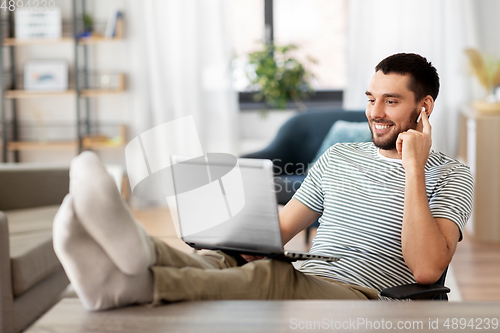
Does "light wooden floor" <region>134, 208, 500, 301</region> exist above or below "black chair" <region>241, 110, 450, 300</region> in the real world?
below

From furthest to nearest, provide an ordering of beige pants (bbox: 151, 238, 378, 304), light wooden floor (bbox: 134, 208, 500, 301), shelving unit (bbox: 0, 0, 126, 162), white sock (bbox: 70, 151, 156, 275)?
1. shelving unit (bbox: 0, 0, 126, 162)
2. light wooden floor (bbox: 134, 208, 500, 301)
3. beige pants (bbox: 151, 238, 378, 304)
4. white sock (bbox: 70, 151, 156, 275)

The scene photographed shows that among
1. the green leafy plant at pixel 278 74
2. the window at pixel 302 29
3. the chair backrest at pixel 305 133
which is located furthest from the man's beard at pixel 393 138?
the window at pixel 302 29

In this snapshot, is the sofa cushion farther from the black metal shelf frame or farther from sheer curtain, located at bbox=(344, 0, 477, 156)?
sheer curtain, located at bbox=(344, 0, 477, 156)

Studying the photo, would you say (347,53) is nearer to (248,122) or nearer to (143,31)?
(248,122)

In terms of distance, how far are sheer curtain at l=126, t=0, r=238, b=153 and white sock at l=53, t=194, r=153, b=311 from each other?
130 inches

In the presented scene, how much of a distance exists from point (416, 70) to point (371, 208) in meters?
0.36

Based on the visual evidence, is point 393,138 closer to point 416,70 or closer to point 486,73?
point 416,70

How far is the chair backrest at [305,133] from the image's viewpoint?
3000mm

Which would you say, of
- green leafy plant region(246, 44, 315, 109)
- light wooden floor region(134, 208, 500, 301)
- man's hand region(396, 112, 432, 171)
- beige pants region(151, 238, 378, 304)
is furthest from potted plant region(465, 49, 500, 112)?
beige pants region(151, 238, 378, 304)

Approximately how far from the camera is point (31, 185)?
2551 millimetres

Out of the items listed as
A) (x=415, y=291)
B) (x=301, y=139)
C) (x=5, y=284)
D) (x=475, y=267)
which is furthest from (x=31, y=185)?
(x=475, y=267)

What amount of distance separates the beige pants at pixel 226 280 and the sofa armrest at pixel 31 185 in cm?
158

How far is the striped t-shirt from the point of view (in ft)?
4.31

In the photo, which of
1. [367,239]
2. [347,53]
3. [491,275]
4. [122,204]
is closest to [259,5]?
[347,53]
